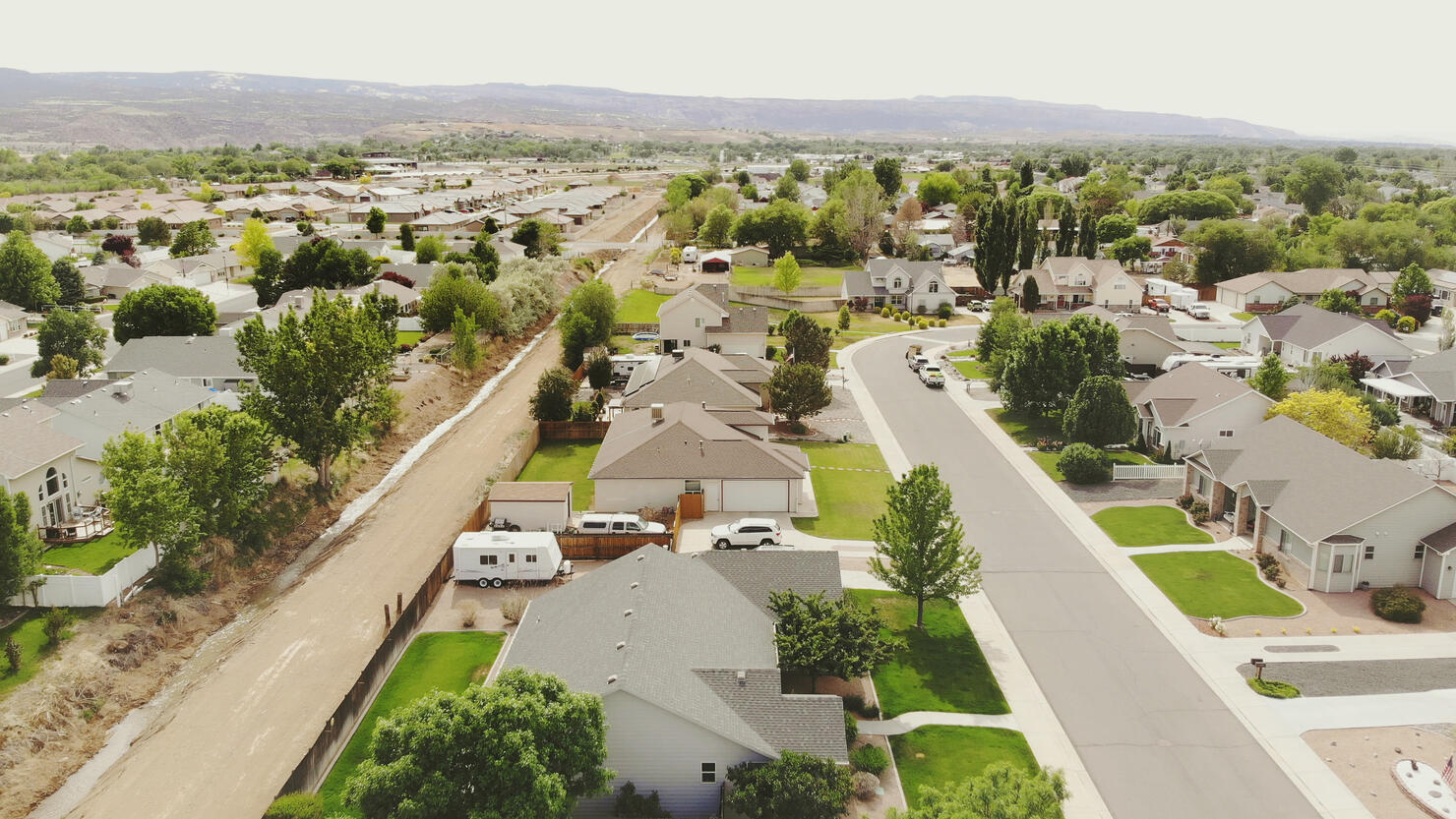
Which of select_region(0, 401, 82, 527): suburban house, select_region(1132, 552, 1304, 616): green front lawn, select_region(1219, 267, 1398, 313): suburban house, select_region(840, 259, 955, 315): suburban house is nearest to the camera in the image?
select_region(1132, 552, 1304, 616): green front lawn

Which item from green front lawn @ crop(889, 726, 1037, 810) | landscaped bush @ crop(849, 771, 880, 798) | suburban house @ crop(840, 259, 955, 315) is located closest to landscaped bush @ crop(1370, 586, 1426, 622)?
green front lawn @ crop(889, 726, 1037, 810)

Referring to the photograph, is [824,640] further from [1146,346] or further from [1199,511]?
[1146,346]

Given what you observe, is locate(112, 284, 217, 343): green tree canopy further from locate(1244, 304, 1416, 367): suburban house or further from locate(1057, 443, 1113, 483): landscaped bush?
locate(1244, 304, 1416, 367): suburban house

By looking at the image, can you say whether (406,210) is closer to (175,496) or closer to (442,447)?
(442,447)

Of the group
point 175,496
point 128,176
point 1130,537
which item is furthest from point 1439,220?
point 128,176

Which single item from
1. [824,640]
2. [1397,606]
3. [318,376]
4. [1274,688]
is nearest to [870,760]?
[824,640]

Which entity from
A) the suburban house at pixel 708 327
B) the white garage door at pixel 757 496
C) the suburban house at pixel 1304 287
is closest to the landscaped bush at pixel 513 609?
the white garage door at pixel 757 496
